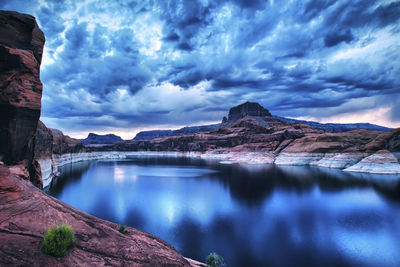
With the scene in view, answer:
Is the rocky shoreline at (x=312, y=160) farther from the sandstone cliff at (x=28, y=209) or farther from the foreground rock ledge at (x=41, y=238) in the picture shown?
the foreground rock ledge at (x=41, y=238)

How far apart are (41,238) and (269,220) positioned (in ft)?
67.6

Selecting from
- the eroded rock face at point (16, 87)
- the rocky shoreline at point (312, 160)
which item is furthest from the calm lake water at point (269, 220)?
the rocky shoreline at point (312, 160)

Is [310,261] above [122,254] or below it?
below

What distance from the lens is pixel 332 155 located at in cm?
7031

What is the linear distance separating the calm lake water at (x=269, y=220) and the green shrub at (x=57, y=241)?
985 cm

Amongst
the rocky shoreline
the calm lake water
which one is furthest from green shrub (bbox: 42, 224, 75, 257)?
the rocky shoreline

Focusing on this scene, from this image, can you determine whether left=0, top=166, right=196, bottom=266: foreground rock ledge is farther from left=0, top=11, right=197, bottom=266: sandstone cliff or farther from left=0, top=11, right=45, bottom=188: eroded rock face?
left=0, top=11, right=45, bottom=188: eroded rock face

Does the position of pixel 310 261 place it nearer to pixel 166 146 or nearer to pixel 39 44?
pixel 39 44

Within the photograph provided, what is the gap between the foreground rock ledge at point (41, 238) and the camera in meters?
5.90

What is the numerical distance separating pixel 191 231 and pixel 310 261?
31.9ft

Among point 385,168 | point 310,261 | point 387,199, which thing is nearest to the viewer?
point 310,261

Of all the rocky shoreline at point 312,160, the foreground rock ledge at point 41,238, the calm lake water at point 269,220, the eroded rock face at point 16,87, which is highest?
the eroded rock face at point 16,87

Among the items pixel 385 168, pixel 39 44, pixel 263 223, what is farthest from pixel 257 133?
pixel 39 44

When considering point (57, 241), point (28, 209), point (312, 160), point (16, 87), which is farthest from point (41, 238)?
point (312, 160)
